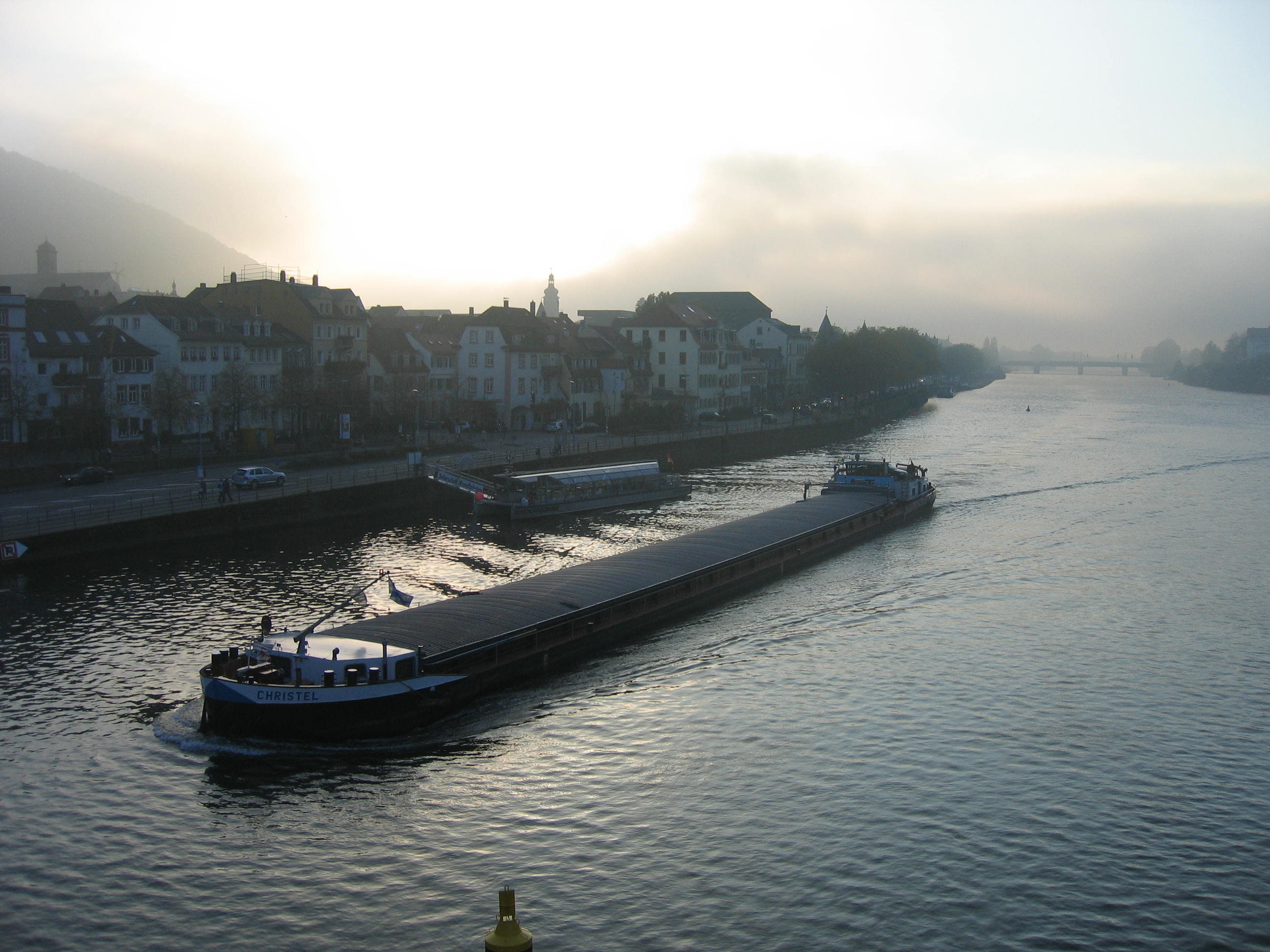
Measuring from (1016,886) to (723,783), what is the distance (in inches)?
267

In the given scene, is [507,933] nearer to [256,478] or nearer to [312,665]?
[312,665]

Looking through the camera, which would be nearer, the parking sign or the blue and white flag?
the blue and white flag

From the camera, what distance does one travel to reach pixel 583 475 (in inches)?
2591

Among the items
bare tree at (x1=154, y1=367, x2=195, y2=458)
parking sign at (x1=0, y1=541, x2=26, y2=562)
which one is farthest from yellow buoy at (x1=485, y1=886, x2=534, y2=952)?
bare tree at (x1=154, y1=367, x2=195, y2=458)

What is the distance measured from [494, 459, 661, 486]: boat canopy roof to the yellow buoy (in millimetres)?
46952

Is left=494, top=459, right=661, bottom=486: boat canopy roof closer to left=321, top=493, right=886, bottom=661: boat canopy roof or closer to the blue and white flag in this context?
left=321, top=493, right=886, bottom=661: boat canopy roof

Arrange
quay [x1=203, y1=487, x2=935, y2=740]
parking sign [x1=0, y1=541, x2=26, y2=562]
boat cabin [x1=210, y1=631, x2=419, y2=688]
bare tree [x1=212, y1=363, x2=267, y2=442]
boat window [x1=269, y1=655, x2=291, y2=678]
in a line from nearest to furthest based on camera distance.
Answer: quay [x1=203, y1=487, x2=935, y2=740] → boat cabin [x1=210, y1=631, x2=419, y2=688] → boat window [x1=269, y1=655, x2=291, y2=678] → parking sign [x1=0, y1=541, x2=26, y2=562] → bare tree [x1=212, y1=363, x2=267, y2=442]

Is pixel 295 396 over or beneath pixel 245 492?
over

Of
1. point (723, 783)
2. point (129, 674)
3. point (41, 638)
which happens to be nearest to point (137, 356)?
point (41, 638)

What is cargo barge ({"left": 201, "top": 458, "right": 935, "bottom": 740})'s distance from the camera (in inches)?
1032

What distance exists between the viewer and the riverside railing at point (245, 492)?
46250 mm

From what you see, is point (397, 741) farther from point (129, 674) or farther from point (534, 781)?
point (129, 674)

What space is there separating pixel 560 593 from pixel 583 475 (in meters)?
30.0

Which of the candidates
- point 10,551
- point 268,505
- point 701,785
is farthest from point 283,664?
point 268,505
